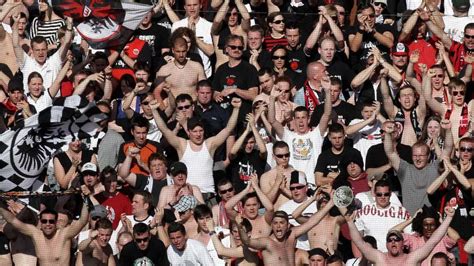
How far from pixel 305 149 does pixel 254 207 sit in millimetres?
1314

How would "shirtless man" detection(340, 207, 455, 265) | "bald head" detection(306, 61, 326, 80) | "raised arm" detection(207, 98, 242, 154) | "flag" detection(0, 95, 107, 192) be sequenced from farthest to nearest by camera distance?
"bald head" detection(306, 61, 326, 80), "raised arm" detection(207, 98, 242, 154), "flag" detection(0, 95, 107, 192), "shirtless man" detection(340, 207, 455, 265)

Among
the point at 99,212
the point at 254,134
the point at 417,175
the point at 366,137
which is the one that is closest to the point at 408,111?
the point at 366,137

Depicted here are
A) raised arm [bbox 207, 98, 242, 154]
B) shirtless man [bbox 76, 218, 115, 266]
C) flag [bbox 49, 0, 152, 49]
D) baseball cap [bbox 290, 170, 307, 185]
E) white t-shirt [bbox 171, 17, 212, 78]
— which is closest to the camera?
shirtless man [bbox 76, 218, 115, 266]

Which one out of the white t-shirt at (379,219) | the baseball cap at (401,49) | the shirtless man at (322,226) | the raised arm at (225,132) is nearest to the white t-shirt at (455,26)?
the baseball cap at (401,49)

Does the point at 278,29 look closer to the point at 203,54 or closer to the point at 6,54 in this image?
the point at 203,54

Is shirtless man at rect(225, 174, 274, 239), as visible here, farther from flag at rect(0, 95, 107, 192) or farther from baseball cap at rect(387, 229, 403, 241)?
flag at rect(0, 95, 107, 192)

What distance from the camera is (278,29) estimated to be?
2773 cm

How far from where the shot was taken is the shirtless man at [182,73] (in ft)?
88.3

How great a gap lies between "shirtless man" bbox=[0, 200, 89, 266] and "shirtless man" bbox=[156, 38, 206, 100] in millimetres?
2633

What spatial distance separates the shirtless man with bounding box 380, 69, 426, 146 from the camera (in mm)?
26438

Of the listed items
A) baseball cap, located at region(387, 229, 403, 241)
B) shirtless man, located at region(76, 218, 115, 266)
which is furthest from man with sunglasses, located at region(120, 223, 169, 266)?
baseball cap, located at region(387, 229, 403, 241)

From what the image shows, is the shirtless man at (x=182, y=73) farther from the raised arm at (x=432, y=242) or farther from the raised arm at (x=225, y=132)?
the raised arm at (x=432, y=242)

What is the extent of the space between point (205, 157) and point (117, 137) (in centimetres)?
107

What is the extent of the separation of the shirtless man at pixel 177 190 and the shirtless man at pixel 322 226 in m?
1.04
